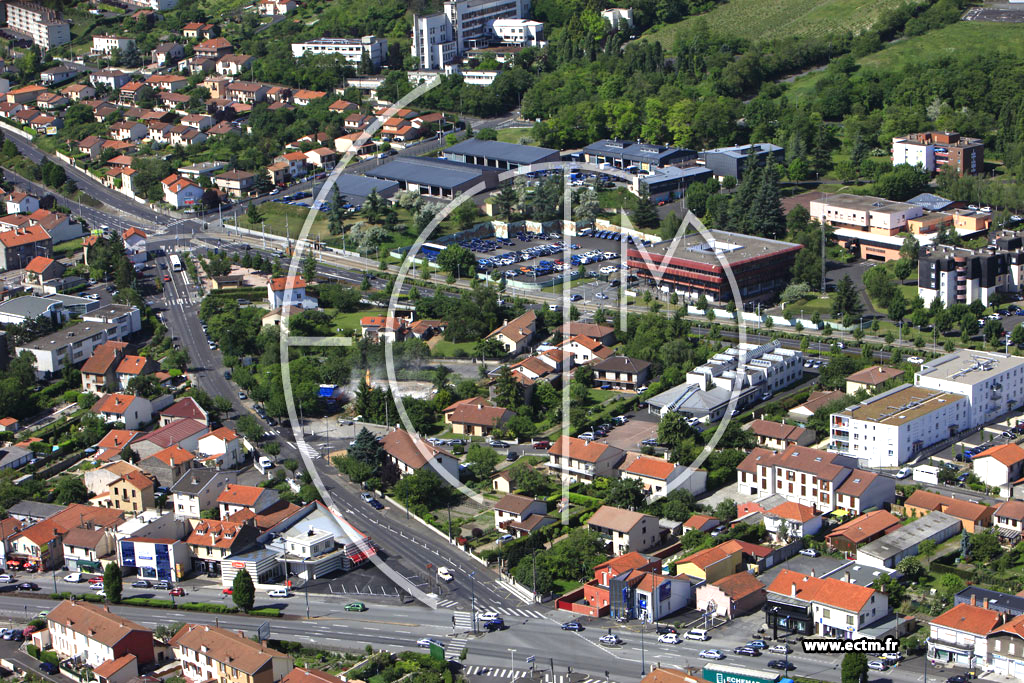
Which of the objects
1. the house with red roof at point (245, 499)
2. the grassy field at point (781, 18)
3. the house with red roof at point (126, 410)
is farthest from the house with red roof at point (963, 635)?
the grassy field at point (781, 18)

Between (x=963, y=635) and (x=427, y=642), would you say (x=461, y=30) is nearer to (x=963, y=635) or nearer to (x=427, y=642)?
(x=427, y=642)

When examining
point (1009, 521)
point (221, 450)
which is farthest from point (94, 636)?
point (1009, 521)


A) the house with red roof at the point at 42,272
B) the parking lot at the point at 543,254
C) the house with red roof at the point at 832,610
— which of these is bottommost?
the house with red roof at the point at 832,610

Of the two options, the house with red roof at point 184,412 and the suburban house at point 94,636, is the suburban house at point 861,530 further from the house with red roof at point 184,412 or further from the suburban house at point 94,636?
the house with red roof at point 184,412

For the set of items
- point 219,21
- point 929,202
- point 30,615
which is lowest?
point 30,615

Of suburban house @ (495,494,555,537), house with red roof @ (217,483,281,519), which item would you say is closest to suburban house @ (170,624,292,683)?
house with red roof @ (217,483,281,519)

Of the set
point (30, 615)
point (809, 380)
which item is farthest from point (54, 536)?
point (809, 380)

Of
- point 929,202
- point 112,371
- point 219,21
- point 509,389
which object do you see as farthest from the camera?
point 219,21

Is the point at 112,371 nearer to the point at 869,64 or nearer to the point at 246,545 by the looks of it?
the point at 246,545
